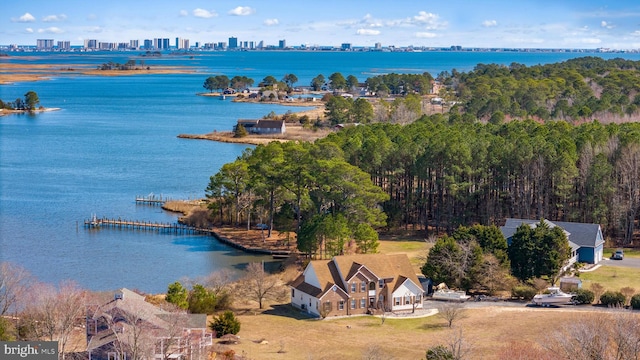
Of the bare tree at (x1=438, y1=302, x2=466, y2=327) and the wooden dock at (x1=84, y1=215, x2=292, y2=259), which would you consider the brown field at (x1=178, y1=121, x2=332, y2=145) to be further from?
the bare tree at (x1=438, y1=302, x2=466, y2=327)

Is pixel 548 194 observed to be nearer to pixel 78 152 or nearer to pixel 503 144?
pixel 503 144

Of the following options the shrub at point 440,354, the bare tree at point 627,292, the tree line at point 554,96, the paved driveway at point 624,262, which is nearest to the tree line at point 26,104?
the tree line at point 554,96

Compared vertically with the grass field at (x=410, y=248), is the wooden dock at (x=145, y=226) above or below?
below

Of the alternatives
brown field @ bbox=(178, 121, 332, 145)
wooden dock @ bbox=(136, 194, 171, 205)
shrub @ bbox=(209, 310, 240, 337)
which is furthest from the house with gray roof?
brown field @ bbox=(178, 121, 332, 145)

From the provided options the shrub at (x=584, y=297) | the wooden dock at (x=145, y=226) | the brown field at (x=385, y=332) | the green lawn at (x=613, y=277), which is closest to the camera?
the brown field at (x=385, y=332)

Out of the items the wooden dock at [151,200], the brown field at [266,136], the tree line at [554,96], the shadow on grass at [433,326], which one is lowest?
the shadow on grass at [433,326]

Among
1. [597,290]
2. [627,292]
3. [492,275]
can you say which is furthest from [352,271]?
[627,292]

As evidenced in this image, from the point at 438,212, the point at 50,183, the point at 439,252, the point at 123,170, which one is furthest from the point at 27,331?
the point at 123,170

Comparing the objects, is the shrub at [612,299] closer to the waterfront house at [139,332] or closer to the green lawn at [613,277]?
the green lawn at [613,277]
